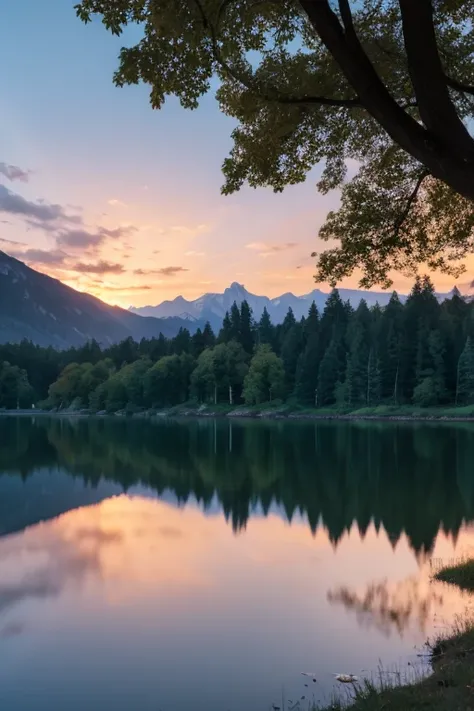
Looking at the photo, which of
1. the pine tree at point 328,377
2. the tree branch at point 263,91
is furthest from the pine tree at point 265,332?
the tree branch at point 263,91

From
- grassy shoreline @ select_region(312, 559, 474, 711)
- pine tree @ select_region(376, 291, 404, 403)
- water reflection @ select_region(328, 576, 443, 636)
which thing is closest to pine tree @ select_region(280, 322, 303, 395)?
pine tree @ select_region(376, 291, 404, 403)

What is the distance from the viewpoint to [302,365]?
351 feet

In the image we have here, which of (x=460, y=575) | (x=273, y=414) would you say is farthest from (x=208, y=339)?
(x=460, y=575)

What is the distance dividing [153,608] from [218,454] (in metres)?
32.1

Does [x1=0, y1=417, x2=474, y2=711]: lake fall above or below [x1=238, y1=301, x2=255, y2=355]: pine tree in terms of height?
below

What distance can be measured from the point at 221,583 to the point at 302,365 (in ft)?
305

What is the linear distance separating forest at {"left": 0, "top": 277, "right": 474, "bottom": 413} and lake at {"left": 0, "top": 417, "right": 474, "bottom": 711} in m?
58.4

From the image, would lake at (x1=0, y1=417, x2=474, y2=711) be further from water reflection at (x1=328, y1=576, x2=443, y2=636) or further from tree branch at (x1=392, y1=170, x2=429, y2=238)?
tree branch at (x1=392, y1=170, x2=429, y2=238)

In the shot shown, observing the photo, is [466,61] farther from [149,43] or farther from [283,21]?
[149,43]

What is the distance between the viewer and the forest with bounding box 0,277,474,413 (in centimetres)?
9000

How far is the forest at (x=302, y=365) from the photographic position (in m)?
90.0

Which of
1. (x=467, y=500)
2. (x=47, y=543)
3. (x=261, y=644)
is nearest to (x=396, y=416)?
(x=467, y=500)

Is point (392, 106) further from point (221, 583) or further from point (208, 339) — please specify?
point (208, 339)

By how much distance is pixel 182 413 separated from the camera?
393 ft
